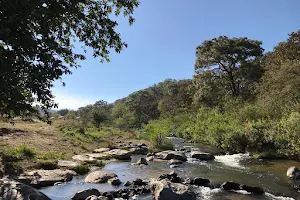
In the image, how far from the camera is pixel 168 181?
11.6 metres

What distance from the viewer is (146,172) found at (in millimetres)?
16266

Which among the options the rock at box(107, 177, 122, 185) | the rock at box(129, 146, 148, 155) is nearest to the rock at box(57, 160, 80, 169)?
the rock at box(107, 177, 122, 185)

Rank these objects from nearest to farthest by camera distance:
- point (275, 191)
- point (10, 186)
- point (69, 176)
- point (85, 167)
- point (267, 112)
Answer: point (10, 186), point (275, 191), point (69, 176), point (85, 167), point (267, 112)

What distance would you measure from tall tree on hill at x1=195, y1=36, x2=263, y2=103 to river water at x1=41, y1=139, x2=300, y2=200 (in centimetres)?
2460

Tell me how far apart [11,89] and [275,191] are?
11.2 meters

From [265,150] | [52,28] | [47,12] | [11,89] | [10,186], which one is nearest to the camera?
[11,89]

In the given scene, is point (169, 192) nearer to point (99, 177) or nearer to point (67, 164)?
point (99, 177)

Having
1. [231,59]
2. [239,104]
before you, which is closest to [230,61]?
[231,59]

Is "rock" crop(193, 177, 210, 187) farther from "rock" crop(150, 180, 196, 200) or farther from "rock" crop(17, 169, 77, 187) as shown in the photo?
"rock" crop(17, 169, 77, 187)

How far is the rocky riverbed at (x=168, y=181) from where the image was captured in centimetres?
1094

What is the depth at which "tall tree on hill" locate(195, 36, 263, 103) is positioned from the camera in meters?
42.6

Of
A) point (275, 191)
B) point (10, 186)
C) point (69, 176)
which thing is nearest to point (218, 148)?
point (275, 191)

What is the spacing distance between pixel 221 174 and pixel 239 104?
71.1ft

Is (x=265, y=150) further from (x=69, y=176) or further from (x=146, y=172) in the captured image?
(x=69, y=176)
